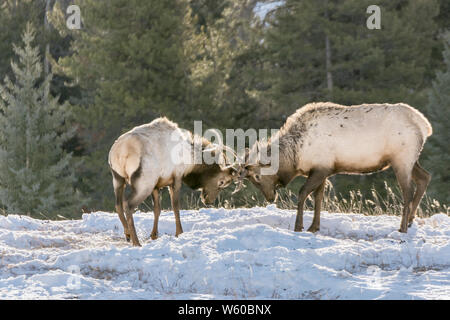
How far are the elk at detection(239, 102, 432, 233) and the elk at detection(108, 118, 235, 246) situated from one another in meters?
1.21

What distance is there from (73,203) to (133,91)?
4.80 m

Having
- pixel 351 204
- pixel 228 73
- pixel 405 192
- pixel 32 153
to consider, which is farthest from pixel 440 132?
pixel 405 192

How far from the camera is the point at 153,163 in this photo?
7668 mm

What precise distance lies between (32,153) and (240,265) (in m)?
19.7

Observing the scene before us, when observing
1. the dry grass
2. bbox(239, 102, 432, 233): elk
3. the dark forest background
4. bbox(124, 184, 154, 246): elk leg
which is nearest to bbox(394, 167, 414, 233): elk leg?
bbox(239, 102, 432, 233): elk

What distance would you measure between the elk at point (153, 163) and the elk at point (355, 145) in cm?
121

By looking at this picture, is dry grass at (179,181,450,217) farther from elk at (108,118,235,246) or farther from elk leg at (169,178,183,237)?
elk leg at (169,178,183,237)

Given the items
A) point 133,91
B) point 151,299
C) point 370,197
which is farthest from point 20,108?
point 151,299

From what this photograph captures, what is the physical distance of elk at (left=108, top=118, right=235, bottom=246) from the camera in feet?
24.8

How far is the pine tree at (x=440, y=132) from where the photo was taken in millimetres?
24422

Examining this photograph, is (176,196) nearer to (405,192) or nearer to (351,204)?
(405,192)

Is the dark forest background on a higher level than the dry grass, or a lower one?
higher
